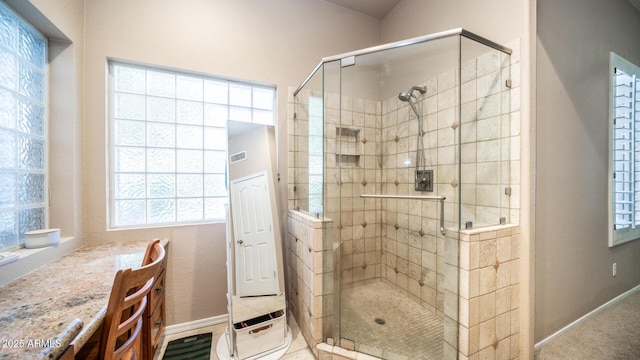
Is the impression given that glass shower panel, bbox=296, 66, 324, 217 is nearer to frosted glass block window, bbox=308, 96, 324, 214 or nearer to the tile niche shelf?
frosted glass block window, bbox=308, 96, 324, 214

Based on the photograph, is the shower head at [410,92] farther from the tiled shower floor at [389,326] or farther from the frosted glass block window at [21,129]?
the frosted glass block window at [21,129]

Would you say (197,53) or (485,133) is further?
(197,53)

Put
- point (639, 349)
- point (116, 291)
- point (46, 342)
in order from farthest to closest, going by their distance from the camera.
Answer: point (639, 349)
point (116, 291)
point (46, 342)

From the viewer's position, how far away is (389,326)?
1.59 m

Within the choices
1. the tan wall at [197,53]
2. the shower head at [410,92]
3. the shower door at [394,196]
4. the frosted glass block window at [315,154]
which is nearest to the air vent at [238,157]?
the tan wall at [197,53]

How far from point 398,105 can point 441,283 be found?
5.00ft

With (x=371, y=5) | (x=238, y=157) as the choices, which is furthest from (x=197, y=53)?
(x=371, y=5)

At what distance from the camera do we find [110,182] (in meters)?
1.67

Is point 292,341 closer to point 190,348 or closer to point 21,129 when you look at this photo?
point 190,348

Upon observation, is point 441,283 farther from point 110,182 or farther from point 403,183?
point 110,182

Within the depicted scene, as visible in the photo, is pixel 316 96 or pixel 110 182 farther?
pixel 316 96

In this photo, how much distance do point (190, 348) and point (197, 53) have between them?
2.29 meters

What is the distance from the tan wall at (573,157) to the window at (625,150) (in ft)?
0.40

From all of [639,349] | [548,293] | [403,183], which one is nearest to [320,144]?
[403,183]
